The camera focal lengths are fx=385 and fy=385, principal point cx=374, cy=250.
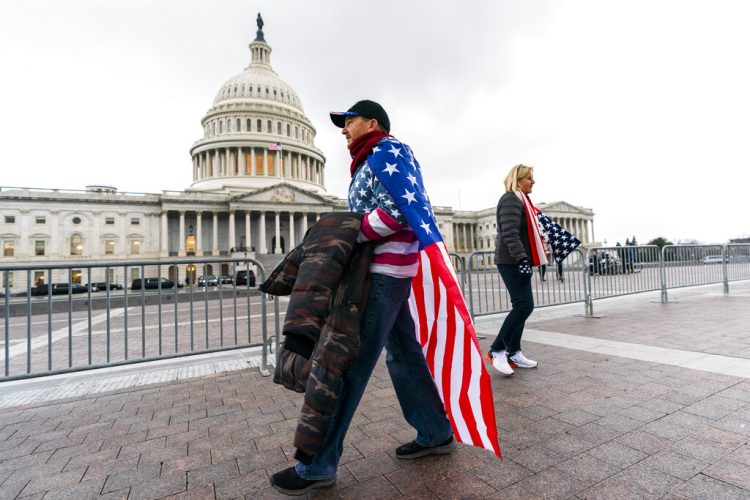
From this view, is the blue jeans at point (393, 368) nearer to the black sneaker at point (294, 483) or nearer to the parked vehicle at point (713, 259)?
the black sneaker at point (294, 483)

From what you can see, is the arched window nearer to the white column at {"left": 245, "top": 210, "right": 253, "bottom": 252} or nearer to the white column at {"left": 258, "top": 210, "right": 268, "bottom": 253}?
the white column at {"left": 245, "top": 210, "right": 253, "bottom": 252}

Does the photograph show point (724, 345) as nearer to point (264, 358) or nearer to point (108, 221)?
point (264, 358)

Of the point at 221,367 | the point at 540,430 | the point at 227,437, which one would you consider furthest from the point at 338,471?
the point at 221,367

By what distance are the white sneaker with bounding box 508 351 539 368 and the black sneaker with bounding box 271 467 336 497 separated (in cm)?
287

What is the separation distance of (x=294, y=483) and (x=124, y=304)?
14.3 feet

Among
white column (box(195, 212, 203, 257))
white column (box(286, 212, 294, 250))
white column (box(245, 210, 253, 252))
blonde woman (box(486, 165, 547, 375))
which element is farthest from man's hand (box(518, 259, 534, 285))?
white column (box(195, 212, 203, 257))

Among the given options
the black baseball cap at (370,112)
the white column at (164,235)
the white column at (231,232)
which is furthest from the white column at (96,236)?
the black baseball cap at (370,112)

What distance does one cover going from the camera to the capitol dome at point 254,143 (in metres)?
66.1

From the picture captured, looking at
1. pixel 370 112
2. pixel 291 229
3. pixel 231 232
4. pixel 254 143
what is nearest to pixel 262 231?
pixel 291 229

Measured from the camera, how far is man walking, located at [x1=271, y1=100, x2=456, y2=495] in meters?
2.09

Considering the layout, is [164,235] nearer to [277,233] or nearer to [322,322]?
[277,233]

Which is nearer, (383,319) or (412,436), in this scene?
(383,319)

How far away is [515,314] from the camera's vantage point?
14.0 ft

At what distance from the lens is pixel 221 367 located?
500 cm
